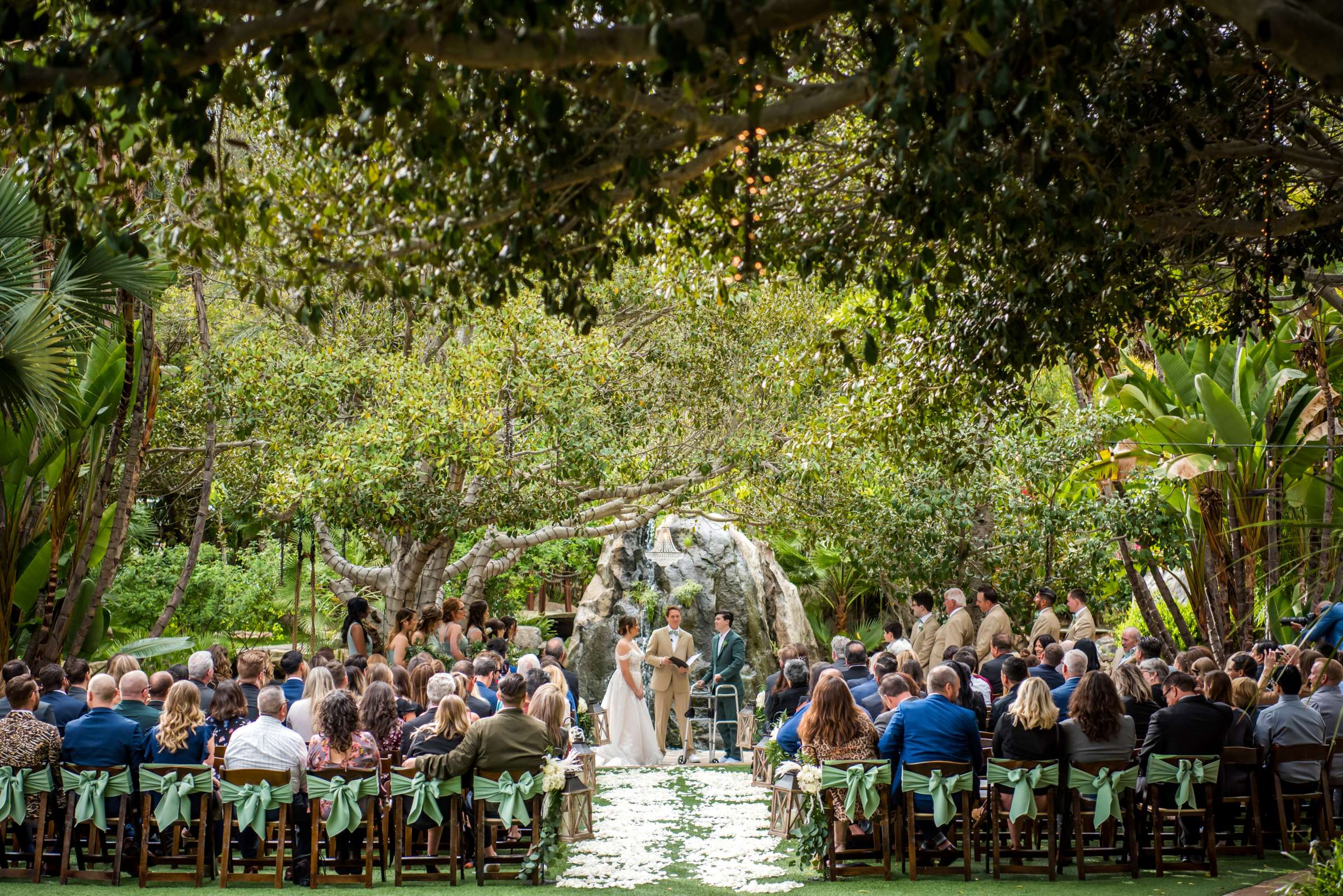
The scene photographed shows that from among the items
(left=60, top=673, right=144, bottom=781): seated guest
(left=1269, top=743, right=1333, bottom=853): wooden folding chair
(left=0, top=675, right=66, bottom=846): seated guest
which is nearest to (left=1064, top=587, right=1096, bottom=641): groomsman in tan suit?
(left=1269, top=743, right=1333, bottom=853): wooden folding chair

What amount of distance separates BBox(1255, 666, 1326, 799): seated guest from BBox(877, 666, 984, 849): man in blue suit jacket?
2341 mm

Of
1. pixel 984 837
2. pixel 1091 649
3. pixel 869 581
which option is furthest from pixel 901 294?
pixel 869 581

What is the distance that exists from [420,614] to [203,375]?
379 cm

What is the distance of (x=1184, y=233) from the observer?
7016mm

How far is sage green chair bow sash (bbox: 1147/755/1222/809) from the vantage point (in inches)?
329

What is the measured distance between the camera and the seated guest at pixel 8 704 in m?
8.60

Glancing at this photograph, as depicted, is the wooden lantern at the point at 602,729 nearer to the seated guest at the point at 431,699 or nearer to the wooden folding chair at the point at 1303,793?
the seated guest at the point at 431,699

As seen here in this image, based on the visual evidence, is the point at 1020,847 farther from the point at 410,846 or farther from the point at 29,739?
the point at 29,739

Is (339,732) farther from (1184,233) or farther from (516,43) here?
(1184,233)

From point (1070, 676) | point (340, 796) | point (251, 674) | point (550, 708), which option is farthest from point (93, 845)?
point (1070, 676)

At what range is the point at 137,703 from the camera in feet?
28.6

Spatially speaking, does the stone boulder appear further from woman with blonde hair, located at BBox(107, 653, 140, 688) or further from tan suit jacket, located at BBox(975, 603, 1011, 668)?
woman with blonde hair, located at BBox(107, 653, 140, 688)

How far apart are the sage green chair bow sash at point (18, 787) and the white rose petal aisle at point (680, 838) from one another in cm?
366

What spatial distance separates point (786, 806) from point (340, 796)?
12.7 ft
